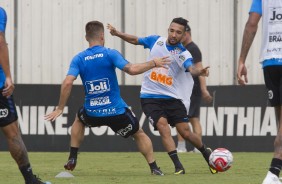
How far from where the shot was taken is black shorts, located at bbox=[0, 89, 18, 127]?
10.1m

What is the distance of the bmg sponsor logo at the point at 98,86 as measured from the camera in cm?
1248

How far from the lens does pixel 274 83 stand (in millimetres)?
10039

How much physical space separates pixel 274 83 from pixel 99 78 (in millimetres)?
3085

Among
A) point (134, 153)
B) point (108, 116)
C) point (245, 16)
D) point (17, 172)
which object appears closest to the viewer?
point (108, 116)

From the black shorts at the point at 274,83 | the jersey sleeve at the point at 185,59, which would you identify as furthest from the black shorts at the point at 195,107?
the black shorts at the point at 274,83

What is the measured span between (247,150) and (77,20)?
5.31 m

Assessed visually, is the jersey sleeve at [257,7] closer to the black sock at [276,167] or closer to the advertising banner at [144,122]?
the black sock at [276,167]

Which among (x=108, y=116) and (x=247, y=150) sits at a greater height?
(x=108, y=116)

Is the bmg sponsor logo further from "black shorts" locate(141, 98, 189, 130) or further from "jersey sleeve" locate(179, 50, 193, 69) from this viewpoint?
"jersey sleeve" locate(179, 50, 193, 69)

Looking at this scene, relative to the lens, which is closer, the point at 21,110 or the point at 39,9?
the point at 21,110

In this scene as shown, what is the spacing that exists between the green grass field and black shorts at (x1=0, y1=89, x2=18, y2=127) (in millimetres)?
1516

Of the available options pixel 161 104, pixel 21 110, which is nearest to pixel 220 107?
pixel 21 110

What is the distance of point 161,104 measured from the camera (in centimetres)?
1353

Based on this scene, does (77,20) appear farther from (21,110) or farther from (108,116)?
(108,116)
